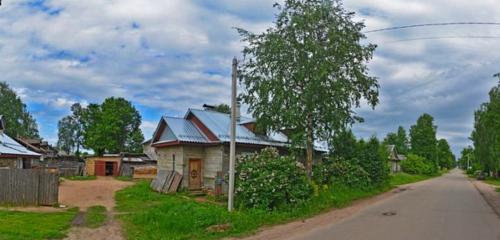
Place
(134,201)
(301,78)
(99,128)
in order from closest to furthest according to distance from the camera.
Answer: (134,201), (301,78), (99,128)

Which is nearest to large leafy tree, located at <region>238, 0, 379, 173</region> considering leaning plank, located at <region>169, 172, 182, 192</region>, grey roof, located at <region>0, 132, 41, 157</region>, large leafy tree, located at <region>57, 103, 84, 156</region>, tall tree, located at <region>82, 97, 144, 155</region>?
leaning plank, located at <region>169, 172, 182, 192</region>

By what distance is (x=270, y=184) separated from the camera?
17422 mm

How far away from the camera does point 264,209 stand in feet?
54.8

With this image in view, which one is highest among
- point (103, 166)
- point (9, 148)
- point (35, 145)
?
point (35, 145)

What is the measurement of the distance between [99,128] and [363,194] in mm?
54446

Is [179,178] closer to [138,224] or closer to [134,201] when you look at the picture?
[134,201]

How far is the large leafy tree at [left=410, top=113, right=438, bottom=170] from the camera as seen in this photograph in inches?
3452

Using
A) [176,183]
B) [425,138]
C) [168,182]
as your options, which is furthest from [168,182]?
[425,138]

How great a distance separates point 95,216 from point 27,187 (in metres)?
4.19

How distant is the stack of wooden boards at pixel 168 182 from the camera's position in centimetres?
2523

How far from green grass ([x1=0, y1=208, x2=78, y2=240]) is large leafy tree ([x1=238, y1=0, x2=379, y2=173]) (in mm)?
11399

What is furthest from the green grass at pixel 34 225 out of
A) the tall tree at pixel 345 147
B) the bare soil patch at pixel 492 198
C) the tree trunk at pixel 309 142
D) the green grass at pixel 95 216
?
the bare soil patch at pixel 492 198

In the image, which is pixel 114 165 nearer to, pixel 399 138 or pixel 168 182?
pixel 168 182

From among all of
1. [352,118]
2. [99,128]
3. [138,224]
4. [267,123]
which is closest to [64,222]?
[138,224]
